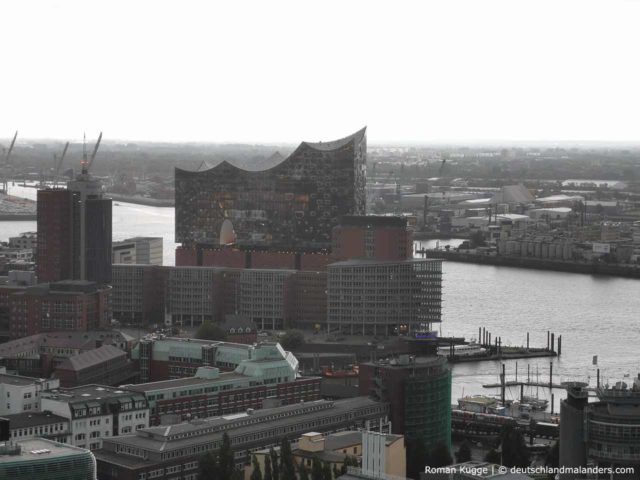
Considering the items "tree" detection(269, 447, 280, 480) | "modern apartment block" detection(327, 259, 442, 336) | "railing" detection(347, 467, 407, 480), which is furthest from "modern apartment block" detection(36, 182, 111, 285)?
"railing" detection(347, 467, 407, 480)

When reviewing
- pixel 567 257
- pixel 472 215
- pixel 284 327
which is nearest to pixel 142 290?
pixel 284 327

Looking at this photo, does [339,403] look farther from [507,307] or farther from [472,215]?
[472,215]

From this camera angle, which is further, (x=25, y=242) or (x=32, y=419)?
(x=25, y=242)

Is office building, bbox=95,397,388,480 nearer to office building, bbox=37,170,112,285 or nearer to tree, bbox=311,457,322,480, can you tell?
tree, bbox=311,457,322,480

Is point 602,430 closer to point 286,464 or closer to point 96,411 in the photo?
point 286,464

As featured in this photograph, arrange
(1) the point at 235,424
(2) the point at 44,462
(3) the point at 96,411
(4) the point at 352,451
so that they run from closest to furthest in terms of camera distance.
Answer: (2) the point at 44,462, (4) the point at 352,451, (1) the point at 235,424, (3) the point at 96,411

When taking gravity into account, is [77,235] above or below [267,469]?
above

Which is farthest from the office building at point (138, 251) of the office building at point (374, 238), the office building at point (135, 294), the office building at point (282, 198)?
the office building at point (374, 238)

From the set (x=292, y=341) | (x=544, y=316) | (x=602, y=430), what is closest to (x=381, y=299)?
(x=292, y=341)
